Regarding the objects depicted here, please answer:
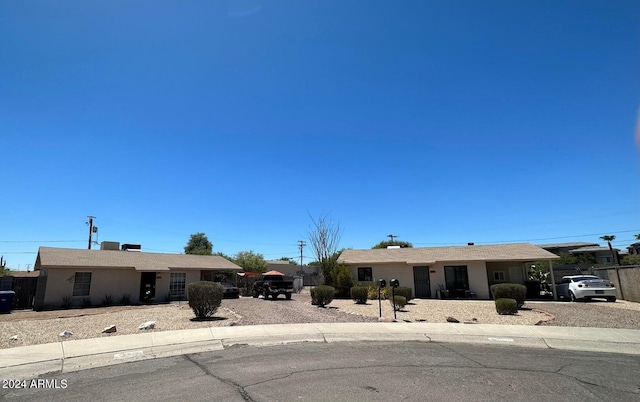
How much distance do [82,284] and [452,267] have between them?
24.8 metres

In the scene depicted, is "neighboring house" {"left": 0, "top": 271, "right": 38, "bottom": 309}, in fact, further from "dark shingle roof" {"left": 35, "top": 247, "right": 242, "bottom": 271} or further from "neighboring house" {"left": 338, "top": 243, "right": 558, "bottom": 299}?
"neighboring house" {"left": 338, "top": 243, "right": 558, "bottom": 299}

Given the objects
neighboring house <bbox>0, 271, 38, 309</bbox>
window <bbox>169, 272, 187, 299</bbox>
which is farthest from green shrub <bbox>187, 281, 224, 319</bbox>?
window <bbox>169, 272, 187, 299</bbox>

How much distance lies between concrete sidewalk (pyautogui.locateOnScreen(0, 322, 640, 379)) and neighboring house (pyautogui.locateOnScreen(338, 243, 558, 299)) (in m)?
13.5

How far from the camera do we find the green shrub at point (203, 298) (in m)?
14.1

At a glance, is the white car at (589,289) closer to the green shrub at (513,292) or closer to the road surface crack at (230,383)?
the green shrub at (513,292)

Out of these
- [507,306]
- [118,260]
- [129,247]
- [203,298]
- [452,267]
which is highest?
[129,247]

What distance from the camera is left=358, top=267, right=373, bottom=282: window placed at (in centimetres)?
2823

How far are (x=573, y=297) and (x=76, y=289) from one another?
2994cm

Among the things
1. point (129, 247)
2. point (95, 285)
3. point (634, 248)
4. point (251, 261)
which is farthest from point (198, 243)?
point (634, 248)

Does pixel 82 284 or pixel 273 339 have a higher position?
pixel 82 284

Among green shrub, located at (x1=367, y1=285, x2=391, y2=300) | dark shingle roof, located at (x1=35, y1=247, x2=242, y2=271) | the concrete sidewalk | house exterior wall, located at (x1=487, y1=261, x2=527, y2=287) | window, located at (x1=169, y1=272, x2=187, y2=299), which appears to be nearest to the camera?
the concrete sidewalk

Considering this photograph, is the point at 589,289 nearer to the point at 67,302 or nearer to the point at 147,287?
the point at 147,287

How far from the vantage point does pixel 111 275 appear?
23953mm

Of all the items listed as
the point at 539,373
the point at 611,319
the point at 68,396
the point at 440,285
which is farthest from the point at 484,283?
the point at 68,396
